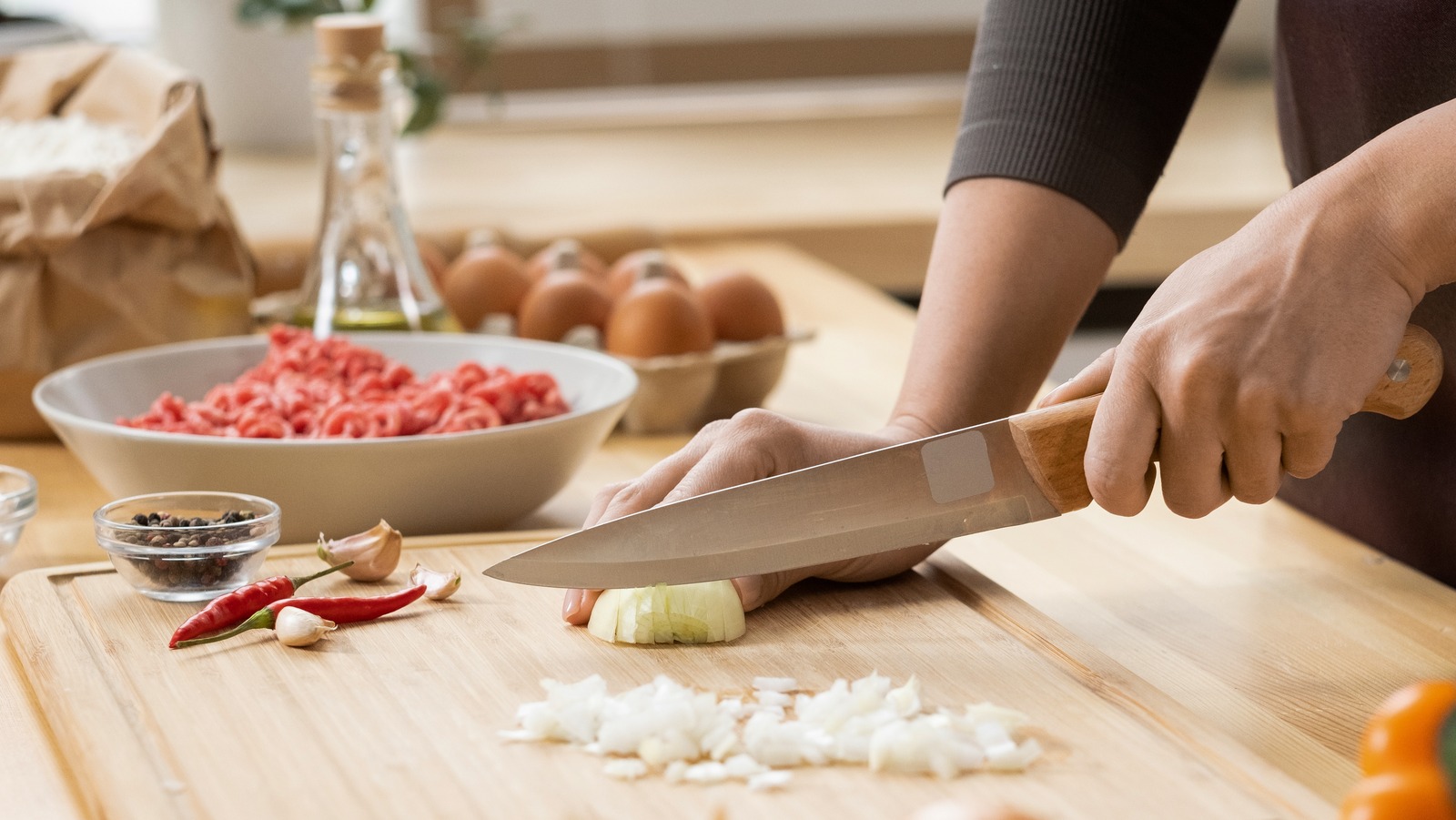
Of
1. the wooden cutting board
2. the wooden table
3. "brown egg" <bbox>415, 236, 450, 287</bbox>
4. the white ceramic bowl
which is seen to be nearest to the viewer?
the wooden cutting board

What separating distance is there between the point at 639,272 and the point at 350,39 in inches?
14.3

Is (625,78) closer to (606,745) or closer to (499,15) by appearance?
(499,15)

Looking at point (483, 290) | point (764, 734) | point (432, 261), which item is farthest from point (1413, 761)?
point (432, 261)

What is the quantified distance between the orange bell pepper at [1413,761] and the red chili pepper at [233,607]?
0.61 meters

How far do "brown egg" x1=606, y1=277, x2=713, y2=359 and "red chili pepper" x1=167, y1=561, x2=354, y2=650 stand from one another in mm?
510

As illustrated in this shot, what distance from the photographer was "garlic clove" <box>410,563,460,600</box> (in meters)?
0.97

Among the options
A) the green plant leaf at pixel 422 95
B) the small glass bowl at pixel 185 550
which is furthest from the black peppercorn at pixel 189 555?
the green plant leaf at pixel 422 95

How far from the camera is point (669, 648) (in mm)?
901

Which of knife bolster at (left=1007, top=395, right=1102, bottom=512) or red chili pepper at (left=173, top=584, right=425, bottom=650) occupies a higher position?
knife bolster at (left=1007, top=395, right=1102, bottom=512)

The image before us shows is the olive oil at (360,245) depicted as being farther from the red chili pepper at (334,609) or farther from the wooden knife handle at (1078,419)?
the wooden knife handle at (1078,419)

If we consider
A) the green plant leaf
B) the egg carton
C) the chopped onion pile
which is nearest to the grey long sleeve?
the egg carton

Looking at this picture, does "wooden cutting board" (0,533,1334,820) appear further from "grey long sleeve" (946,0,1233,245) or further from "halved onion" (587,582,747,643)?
"grey long sleeve" (946,0,1233,245)

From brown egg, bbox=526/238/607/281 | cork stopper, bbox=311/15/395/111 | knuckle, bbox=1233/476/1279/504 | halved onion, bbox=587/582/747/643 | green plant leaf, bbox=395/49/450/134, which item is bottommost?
halved onion, bbox=587/582/747/643

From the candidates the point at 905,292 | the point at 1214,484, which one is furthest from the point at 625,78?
the point at 1214,484
